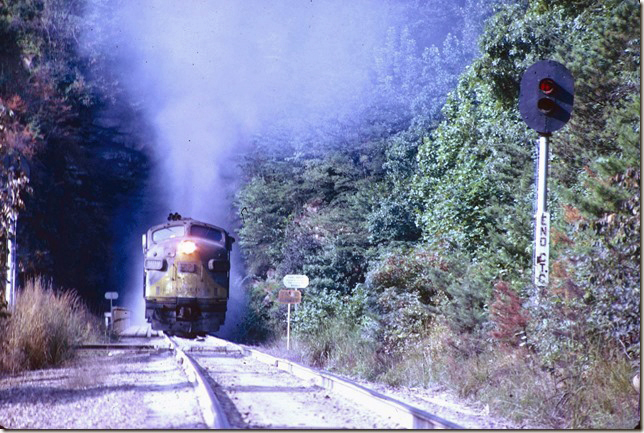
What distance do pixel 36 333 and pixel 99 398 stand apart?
14.5ft

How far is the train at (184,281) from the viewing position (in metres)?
17.0

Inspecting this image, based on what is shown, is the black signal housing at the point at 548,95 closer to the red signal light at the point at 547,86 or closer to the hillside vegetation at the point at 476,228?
the red signal light at the point at 547,86

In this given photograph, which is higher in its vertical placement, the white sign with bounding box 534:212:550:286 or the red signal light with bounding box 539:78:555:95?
the red signal light with bounding box 539:78:555:95

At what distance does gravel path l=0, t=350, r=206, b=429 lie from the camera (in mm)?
6805

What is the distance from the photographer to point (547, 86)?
8.46 metres

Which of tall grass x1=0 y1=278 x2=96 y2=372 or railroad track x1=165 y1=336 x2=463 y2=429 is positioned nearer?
railroad track x1=165 y1=336 x2=463 y2=429

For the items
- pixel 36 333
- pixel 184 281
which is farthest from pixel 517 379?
pixel 184 281

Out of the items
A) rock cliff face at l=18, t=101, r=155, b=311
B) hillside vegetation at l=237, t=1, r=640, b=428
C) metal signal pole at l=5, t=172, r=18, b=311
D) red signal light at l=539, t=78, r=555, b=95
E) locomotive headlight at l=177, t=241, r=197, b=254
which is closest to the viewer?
hillside vegetation at l=237, t=1, r=640, b=428

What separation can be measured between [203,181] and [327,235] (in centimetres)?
1127

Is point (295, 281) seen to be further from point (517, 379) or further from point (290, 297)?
point (517, 379)

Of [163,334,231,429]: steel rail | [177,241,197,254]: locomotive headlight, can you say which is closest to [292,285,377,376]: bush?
[177,241,197,254]: locomotive headlight

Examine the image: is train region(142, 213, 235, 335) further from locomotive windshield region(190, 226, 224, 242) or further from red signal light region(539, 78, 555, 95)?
red signal light region(539, 78, 555, 95)

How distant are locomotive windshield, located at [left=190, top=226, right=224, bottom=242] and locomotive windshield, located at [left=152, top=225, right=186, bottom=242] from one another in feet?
0.80

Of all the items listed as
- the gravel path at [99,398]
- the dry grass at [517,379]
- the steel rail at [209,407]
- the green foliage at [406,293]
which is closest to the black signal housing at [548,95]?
the dry grass at [517,379]
